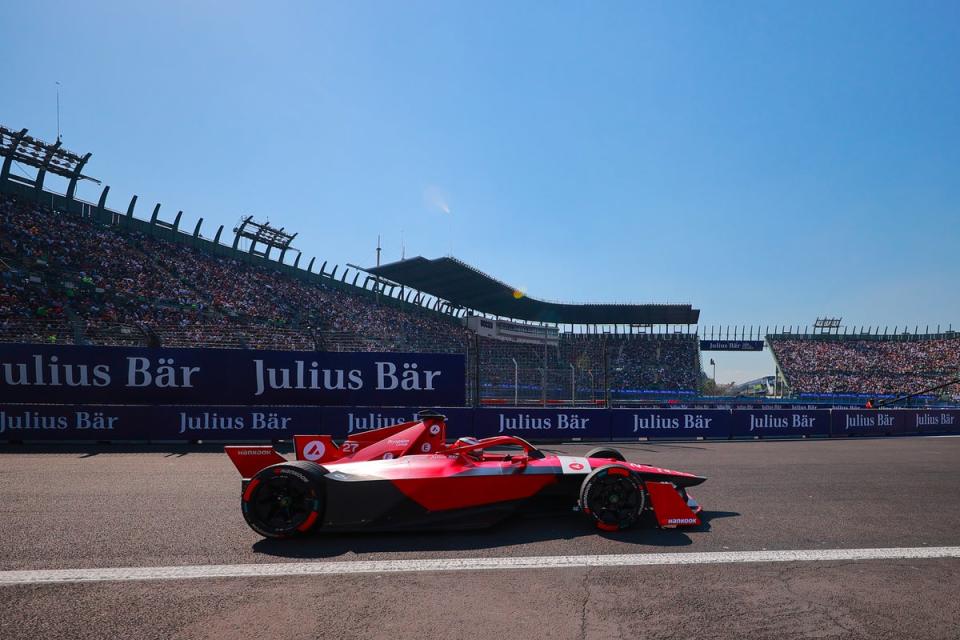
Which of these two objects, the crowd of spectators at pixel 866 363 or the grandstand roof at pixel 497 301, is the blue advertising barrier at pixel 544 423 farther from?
the crowd of spectators at pixel 866 363

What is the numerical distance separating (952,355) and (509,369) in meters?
44.4

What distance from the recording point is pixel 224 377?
46.8 feet

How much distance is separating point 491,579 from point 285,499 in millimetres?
2247

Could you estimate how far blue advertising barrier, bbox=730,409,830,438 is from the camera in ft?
56.5

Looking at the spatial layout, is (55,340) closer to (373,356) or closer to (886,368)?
(373,356)

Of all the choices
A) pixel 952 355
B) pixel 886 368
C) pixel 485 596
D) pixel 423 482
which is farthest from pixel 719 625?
pixel 952 355

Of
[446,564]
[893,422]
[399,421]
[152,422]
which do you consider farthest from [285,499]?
[893,422]

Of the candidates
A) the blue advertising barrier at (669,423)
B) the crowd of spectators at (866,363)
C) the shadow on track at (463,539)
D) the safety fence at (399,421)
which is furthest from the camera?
the crowd of spectators at (866,363)

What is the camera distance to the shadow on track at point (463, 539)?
4.97 metres

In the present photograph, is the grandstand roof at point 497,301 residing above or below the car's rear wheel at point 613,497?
above

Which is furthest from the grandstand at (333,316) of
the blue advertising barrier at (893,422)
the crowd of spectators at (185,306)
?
the blue advertising barrier at (893,422)

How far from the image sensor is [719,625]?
11.4ft

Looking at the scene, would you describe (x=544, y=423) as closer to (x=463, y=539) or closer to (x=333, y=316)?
(x=463, y=539)

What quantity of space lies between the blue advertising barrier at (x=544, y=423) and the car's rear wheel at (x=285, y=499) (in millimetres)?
9645
